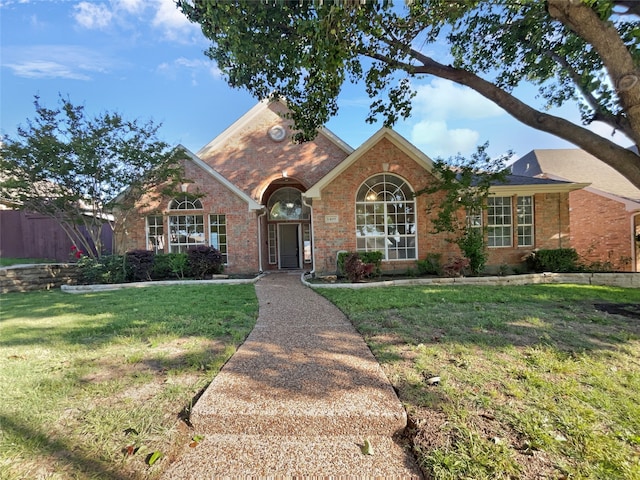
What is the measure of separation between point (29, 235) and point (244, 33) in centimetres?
1489

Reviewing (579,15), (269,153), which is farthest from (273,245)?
(579,15)

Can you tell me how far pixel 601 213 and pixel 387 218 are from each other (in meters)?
10.7

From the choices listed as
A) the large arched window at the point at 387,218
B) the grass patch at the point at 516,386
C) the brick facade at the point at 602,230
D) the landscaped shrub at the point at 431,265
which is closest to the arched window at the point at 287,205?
the large arched window at the point at 387,218

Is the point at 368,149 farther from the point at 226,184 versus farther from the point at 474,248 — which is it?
the point at 226,184

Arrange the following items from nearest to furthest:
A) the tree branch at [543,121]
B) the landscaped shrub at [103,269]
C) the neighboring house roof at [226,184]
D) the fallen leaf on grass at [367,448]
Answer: the fallen leaf on grass at [367,448]
the tree branch at [543,121]
the landscaped shrub at [103,269]
the neighboring house roof at [226,184]

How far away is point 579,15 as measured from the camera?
4566 millimetres

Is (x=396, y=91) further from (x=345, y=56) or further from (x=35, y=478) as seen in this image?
(x=35, y=478)

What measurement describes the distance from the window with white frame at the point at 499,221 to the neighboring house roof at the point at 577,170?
572cm

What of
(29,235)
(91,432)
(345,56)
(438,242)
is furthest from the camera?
(29,235)

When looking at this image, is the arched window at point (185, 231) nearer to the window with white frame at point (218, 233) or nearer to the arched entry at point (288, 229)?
the window with white frame at point (218, 233)

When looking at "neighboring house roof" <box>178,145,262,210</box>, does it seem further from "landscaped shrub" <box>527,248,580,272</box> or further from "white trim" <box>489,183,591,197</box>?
"landscaped shrub" <box>527,248,580,272</box>

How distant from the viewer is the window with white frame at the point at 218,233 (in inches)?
504

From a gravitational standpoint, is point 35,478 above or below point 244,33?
below

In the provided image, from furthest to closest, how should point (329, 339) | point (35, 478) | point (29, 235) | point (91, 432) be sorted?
point (29, 235) < point (329, 339) < point (91, 432) < point (35, 478)
